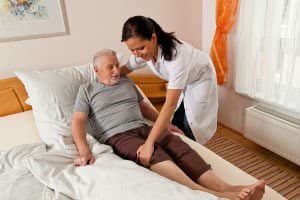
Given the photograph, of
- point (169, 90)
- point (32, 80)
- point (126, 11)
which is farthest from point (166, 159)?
point (126, 11)

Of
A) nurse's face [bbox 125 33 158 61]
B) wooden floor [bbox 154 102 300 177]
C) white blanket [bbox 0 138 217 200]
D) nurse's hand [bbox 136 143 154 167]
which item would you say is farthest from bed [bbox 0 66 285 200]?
wooden floor [bbox 154 102 300 177]

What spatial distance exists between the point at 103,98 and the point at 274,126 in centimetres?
138

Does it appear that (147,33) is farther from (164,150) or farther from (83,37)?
(83,37)

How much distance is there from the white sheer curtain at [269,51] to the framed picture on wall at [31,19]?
143 centimetres

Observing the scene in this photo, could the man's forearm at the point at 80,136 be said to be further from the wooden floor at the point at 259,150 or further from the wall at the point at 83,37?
the wooden floor at the point at 259,150

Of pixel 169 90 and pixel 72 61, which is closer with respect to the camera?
pixel 169 90

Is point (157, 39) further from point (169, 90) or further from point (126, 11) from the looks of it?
point (126, 11)

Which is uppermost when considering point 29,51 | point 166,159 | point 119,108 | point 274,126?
point 29,51

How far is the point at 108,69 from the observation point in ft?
4.90

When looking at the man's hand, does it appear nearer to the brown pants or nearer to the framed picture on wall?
the brown pants

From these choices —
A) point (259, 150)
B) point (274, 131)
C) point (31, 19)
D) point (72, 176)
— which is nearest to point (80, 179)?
point (72, 176)

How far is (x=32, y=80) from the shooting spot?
165 cm

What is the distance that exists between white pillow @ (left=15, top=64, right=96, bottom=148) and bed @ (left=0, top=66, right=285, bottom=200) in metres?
0.07

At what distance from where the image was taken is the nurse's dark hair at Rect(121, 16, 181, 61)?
123cm
